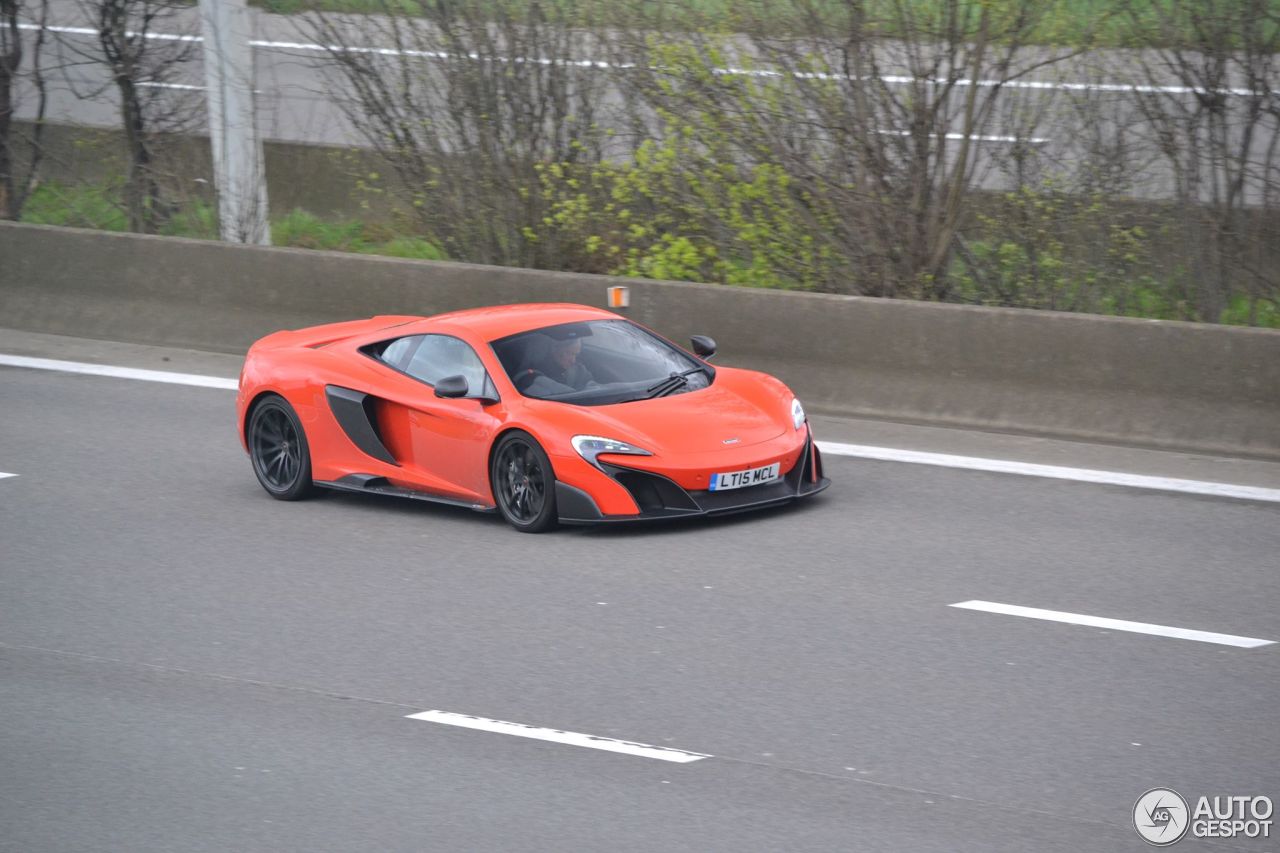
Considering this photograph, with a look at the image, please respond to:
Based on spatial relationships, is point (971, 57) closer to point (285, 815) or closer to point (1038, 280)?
point (1038, 280)

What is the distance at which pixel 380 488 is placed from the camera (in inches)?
405

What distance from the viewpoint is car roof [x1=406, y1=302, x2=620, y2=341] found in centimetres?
1020

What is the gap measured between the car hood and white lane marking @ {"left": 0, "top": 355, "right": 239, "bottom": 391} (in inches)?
225

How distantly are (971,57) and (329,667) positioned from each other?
339 inches

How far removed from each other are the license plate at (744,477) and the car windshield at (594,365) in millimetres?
817

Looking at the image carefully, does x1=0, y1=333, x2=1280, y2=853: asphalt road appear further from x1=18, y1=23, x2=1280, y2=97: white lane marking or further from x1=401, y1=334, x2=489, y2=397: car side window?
x1=18, y1=23, x2=1280, y2=97: white lane marking

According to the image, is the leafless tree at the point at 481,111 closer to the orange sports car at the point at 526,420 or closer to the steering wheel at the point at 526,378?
the orange sports car at the point at 526,420

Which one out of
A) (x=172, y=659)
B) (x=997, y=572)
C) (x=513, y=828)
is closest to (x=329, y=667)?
(x=172, y=659)

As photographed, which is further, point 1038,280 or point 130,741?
point 1038,280

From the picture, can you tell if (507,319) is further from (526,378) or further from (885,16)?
(885,16)

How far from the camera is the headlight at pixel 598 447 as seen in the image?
9.12 m

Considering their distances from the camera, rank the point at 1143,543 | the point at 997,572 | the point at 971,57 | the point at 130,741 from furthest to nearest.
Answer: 1. the point at 971,57
2. the point at 1143,543
3. the point at 997,572
4. the point at 130,741

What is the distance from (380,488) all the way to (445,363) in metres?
0.90

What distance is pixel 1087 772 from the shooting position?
5.91m
